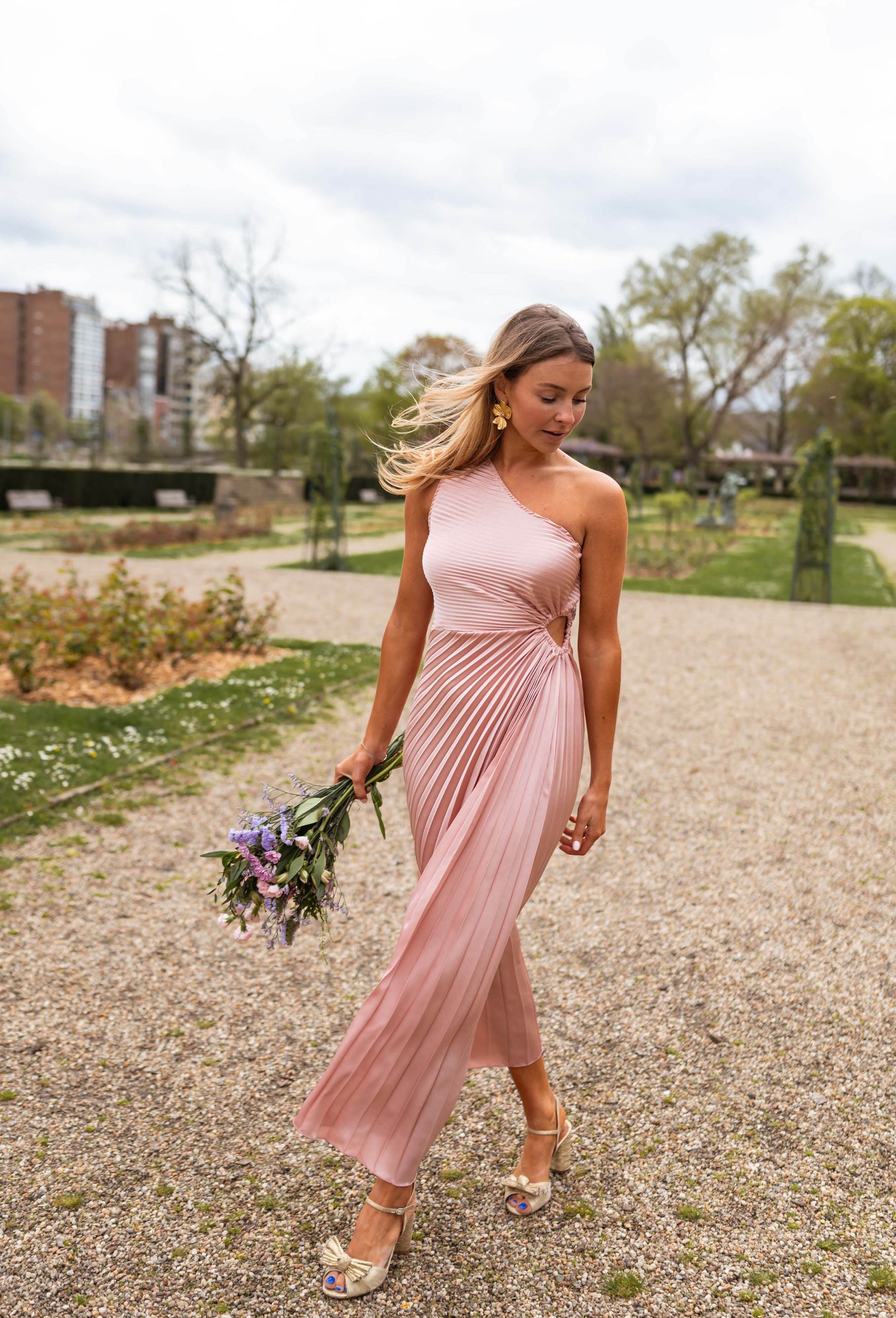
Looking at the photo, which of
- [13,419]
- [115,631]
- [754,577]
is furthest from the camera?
[13,419]

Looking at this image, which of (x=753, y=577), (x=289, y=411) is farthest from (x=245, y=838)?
(x=289, y=411)

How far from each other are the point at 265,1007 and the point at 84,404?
131037mm

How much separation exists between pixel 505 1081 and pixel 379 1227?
0.87 metres

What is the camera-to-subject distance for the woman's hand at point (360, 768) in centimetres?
226

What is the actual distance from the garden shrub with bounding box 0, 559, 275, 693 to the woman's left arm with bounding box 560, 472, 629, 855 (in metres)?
5.40

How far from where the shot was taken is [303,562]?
607 inches

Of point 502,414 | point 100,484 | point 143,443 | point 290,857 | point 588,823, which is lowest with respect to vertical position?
point 290,857

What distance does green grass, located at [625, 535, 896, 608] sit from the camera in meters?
14.4

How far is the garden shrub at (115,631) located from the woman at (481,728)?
206 inches

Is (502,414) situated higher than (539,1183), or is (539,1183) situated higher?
(502,414)

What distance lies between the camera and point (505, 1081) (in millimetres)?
2811

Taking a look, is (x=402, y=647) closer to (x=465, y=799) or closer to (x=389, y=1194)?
(x=465, y=799)

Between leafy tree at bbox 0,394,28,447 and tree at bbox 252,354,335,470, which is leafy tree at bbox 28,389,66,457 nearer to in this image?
leafy tree at bbox 0,394,28,447

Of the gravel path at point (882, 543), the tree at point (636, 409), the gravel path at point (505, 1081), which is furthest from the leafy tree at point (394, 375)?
the gravel path at point (505, 1081)
